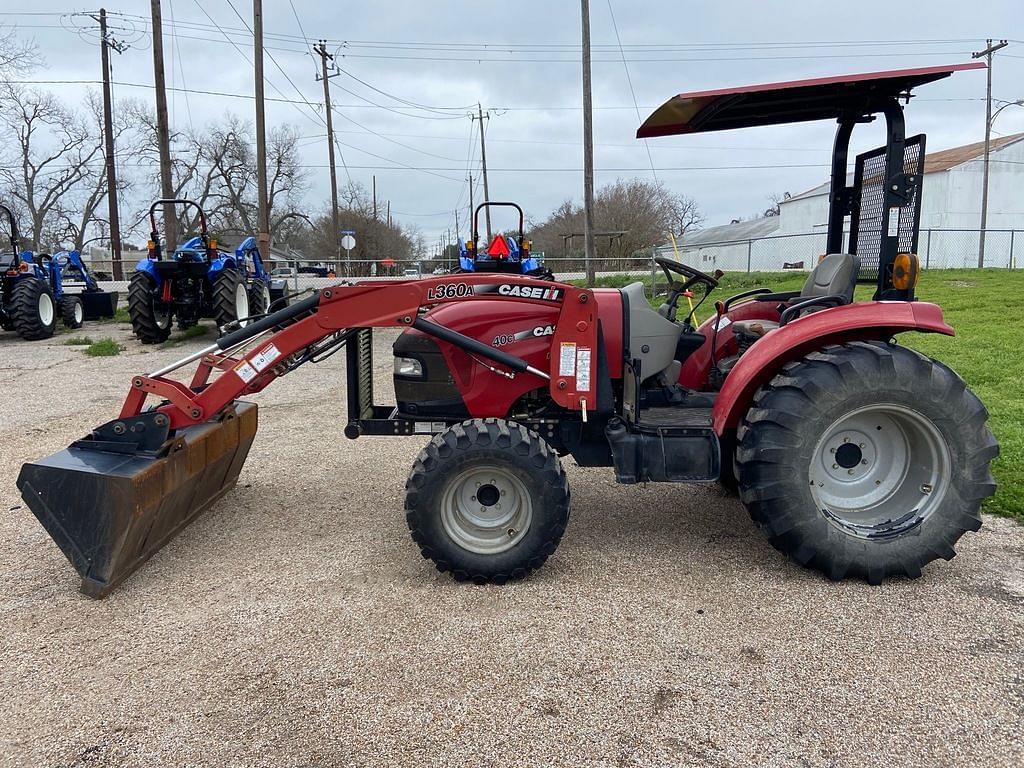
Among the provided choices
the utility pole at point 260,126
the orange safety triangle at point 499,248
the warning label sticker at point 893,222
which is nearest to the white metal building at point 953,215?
the orange safety triangle at point 499,248

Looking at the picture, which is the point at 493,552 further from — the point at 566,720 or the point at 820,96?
the point at 820,96

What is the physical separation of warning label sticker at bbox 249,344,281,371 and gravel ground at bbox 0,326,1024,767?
107cm

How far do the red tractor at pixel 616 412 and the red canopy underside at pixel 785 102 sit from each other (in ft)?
0.07

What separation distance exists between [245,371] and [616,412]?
1.94 metres

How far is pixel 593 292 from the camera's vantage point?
12.6ft

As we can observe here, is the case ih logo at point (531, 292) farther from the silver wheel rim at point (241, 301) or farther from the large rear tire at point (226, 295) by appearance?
the silver wheel rim at point (241, 301)

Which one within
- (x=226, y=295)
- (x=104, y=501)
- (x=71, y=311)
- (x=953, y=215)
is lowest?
(x=104, y=501)

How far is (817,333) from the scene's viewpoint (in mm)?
3400

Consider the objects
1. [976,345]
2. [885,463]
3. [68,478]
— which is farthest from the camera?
[976,345]

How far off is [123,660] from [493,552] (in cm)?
161

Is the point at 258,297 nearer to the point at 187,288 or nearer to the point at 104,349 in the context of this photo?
the point at 187,288

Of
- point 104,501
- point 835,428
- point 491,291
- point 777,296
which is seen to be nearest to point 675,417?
point 835,428

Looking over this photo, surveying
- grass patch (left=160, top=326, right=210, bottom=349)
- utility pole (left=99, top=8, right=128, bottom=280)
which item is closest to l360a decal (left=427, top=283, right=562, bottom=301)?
grass patch (left=160, top=326, right=210, bottom=349)

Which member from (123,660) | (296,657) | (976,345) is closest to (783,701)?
(296,657)
